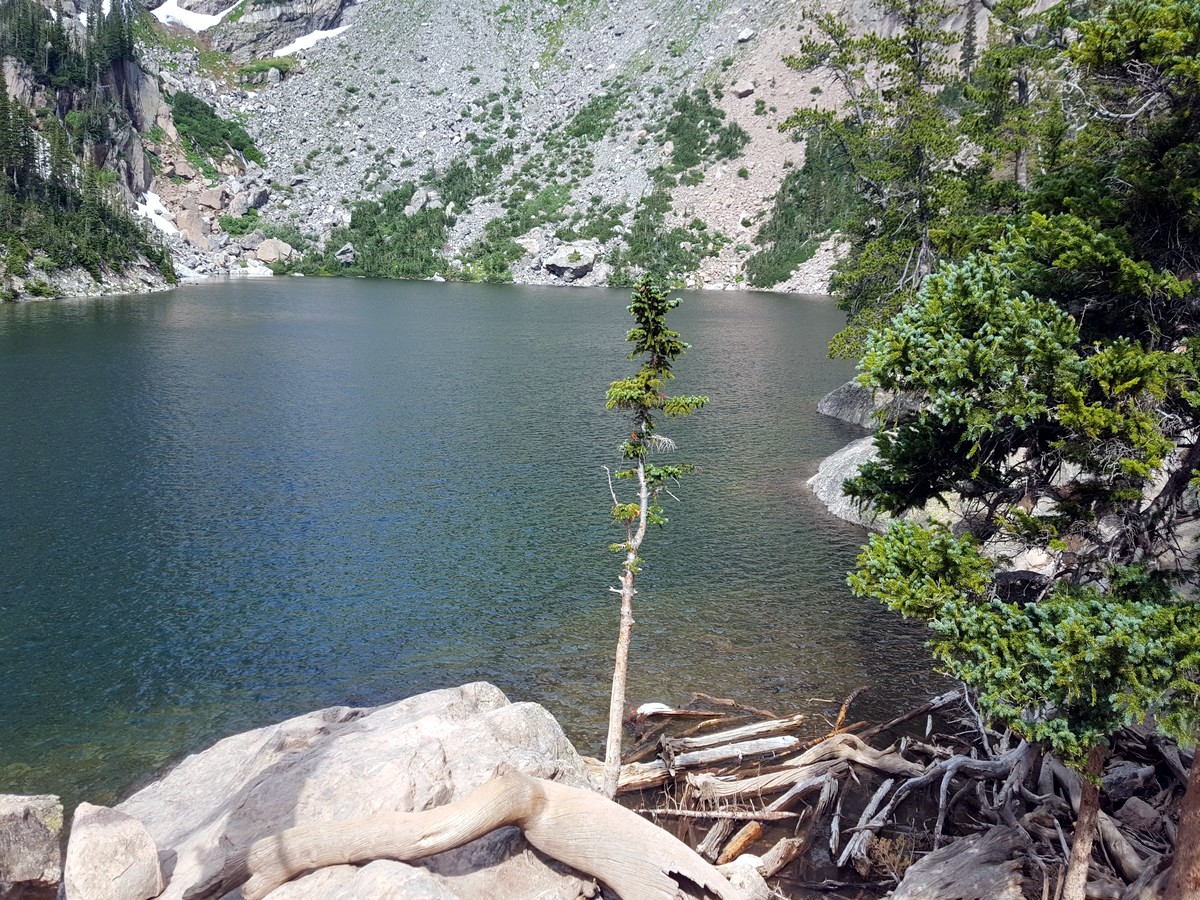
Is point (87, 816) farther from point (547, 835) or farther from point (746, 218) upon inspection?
point (746, 218)

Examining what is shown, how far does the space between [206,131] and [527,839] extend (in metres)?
214

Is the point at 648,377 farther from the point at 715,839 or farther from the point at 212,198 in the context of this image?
the point at 212,198

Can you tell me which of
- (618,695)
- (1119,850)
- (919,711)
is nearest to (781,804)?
(618,695)

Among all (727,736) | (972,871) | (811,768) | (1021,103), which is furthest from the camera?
(1021,103)

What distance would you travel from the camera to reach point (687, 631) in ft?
84.2

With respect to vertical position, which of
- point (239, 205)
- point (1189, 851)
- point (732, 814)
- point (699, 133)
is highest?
point (699, 133)

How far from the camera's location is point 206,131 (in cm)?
19050

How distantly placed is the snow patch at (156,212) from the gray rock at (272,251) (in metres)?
15.6

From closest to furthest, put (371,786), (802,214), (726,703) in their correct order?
(371,786) → (726,703) → (802,214)

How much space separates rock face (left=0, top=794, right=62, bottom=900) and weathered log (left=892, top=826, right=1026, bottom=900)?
1354cm

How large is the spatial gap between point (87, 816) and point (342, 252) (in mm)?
171605

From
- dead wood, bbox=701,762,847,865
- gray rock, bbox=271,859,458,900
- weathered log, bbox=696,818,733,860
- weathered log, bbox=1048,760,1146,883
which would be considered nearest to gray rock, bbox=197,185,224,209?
→ dead wood, bbox=701,762,847,865

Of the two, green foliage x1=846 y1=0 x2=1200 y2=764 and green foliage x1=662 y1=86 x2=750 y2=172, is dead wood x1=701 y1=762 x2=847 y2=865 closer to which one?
green foliage x1=846 y1=0 x2=1200 y2=764

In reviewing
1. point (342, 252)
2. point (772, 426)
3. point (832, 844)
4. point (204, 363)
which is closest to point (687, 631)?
point (832, 844)
